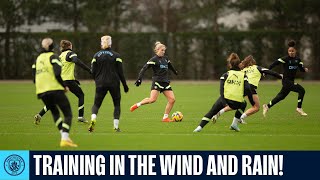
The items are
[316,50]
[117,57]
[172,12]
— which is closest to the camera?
[117,57]

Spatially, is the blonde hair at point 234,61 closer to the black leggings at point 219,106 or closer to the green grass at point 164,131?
the black leggings at point 219,106

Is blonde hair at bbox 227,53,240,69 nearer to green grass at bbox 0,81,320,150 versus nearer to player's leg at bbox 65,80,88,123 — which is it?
green grass at bbox 0,81,320,150

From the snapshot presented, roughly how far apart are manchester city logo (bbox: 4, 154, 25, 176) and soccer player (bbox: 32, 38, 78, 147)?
1.84 meters

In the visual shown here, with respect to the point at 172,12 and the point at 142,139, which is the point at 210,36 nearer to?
the point at 172,12

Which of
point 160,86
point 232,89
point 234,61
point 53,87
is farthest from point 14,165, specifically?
point 160,86

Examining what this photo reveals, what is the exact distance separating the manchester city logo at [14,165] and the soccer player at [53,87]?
1840 mm

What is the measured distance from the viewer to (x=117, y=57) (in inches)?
733

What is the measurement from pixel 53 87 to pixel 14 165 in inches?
100

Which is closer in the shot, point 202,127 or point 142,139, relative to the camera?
point 142,139

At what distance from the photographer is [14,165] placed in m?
13.7

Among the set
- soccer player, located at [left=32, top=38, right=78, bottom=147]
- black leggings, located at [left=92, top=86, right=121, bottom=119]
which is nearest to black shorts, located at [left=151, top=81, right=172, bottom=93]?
black leggings, located at [left=92, top=86, right=121, bottom=119]

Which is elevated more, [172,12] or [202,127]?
[172,12]

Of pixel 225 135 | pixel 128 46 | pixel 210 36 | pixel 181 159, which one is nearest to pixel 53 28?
pixel 128 46

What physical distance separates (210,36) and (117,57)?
33.2 metres
